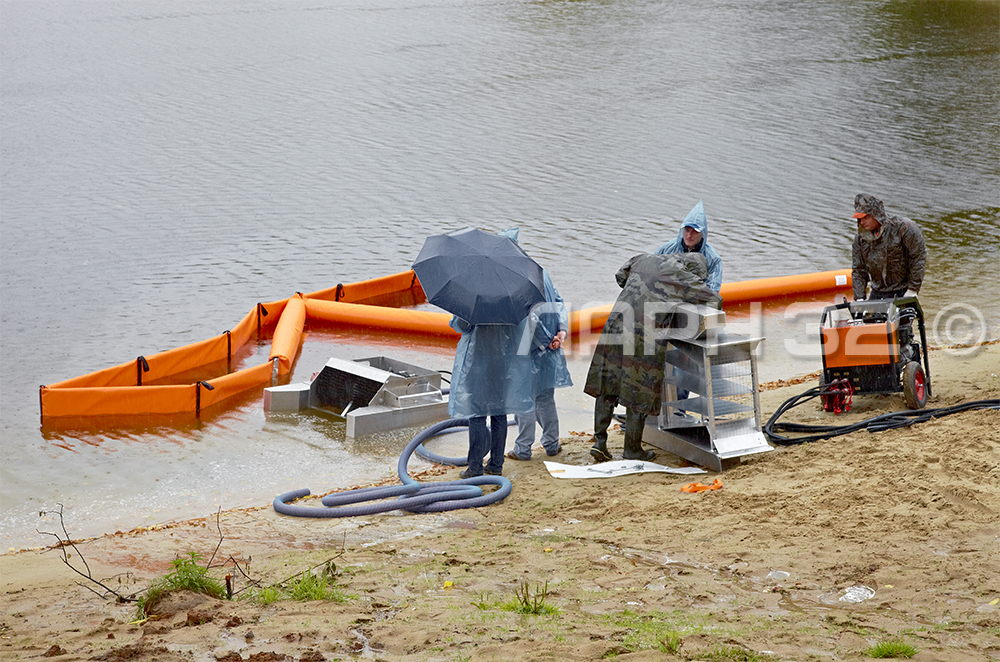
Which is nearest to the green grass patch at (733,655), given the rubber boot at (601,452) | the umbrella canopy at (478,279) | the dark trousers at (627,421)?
the umbrella canopy at (478,279)

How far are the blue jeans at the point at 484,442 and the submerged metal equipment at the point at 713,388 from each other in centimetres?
117

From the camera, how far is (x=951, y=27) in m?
36.4

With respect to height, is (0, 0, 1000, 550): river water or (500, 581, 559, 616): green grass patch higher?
(0, 0, 1000, 550): river water

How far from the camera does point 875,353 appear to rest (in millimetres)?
6859

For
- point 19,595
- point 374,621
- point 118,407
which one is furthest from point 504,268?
point 118,407

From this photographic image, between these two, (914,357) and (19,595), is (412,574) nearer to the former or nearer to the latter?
(19,595)

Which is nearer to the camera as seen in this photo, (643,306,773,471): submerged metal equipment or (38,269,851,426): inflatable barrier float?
(643,306,773,471): submerged metal equipment

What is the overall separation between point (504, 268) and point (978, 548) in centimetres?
300

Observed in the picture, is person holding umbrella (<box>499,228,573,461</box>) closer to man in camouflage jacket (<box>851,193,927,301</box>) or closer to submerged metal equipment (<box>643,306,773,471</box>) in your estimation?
submerged metal equipment (<box>643,306,773,471</box>)

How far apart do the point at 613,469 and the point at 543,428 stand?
70 centimetres

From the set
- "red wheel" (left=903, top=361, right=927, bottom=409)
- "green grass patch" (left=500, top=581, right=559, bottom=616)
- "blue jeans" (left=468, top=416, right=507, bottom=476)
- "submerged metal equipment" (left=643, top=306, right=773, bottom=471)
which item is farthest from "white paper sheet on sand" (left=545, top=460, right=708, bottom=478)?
"green grass patch" (left=500, top=581, right=559, bottom=616)

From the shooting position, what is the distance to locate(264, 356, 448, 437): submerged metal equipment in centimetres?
794

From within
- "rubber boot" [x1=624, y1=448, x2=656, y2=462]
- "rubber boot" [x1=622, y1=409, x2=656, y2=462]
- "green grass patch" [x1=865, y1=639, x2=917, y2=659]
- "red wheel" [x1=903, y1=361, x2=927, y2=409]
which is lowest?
"green grass patch" [x1=865, y1=639, x2=917, y2=659]

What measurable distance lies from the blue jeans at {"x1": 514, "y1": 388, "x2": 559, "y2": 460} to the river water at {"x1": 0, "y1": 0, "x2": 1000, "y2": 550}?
1.01 meters
